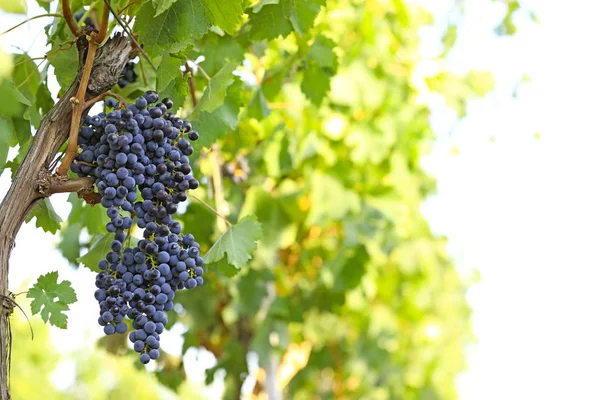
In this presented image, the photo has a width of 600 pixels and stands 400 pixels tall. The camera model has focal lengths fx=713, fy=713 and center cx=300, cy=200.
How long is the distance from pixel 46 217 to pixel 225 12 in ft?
1.74

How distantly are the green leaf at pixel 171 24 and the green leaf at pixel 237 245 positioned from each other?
0.40m

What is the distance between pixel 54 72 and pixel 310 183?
1946 millimetres

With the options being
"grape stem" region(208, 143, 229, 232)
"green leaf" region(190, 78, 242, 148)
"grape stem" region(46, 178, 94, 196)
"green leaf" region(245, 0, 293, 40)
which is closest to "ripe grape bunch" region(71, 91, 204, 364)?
"grape stem" region(46, 178, 94, 196)

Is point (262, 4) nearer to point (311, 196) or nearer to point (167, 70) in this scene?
point (167, 70)

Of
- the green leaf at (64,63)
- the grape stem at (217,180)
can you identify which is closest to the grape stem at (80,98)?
the green leaf at (64,63)

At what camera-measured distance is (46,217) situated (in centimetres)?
137

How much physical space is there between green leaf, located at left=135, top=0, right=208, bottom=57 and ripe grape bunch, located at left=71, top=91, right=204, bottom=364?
120 mm

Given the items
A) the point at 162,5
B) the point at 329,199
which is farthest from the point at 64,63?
the point at 329,199

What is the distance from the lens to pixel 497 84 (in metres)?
3.48

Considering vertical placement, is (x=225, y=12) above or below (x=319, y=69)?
below

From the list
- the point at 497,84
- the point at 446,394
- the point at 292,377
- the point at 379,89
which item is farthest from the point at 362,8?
the point at 446,394

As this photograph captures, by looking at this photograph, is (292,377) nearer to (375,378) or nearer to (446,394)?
(375,378)

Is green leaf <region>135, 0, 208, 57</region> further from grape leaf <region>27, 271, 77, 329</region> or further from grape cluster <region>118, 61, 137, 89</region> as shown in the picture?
grape leaf <region>27, 271, 77, 329</region>

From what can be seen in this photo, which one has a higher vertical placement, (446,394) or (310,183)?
(446,394)
